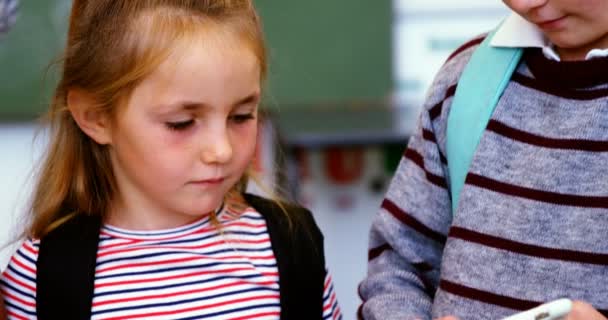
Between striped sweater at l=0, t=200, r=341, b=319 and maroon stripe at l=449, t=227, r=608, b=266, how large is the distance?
26 centimetres

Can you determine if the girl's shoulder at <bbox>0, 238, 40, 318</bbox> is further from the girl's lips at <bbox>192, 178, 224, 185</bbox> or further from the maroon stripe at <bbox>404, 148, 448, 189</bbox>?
the maroon stripe at <bbox>404, 148, 448, 189</bbox>

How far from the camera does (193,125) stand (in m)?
1.14

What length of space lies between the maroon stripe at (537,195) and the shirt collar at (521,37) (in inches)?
6.4

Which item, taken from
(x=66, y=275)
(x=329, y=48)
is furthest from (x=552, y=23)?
(x=329, y=48)

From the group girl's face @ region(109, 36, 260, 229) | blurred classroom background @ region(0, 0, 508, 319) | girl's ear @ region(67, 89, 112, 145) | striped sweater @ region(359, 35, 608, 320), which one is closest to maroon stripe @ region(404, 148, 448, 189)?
striped sweater @ region(359, 35, 608, 320)

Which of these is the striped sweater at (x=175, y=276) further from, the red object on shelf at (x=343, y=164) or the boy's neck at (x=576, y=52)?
the red object on shelf at (x=343, y=164)

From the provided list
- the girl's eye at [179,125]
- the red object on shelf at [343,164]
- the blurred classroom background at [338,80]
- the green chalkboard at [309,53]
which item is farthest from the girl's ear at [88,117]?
the red object on shelf at [343,164]

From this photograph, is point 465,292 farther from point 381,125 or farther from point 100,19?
point 381,125

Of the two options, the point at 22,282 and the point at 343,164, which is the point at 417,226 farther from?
the point at 343,164

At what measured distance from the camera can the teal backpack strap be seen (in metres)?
1.09

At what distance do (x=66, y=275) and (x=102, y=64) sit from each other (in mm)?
283

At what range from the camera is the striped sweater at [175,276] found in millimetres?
1193

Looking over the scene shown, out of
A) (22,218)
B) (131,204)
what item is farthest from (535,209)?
(22,218)

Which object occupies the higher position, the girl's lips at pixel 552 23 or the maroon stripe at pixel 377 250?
the girl's lips at pixel 552 23
